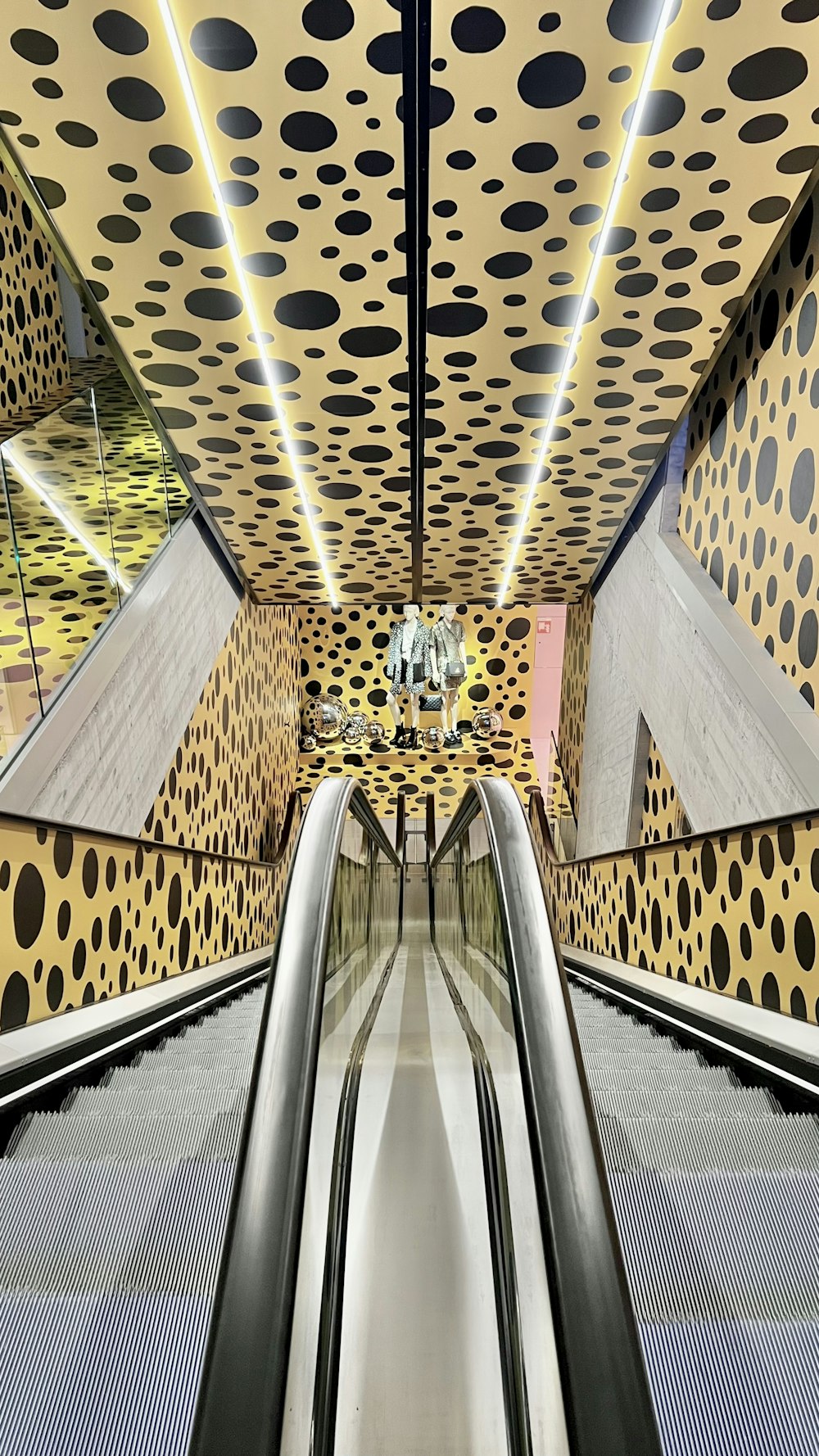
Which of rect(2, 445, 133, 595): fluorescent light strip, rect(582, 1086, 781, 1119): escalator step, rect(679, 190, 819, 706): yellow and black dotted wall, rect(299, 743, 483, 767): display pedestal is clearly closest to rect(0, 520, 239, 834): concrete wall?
→ rect(2, 445, 133, 595): fluorescent light strip

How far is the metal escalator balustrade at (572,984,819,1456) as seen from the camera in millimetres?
1390

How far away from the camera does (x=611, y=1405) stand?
0.99 meters

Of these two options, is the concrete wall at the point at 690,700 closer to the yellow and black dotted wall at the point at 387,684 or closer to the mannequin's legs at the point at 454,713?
the mannequin's legs at the point at 454,713

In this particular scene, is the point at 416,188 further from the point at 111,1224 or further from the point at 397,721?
the point at 397,721

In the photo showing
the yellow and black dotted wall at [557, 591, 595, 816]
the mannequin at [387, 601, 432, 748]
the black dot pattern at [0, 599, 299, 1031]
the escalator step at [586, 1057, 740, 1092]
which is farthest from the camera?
the mannequin at [387, 601, 432, 748]

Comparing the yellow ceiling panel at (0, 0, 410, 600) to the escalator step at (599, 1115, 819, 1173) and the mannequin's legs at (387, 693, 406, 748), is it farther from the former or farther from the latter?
the mannequin's legs at (387, 693, 406, 748)

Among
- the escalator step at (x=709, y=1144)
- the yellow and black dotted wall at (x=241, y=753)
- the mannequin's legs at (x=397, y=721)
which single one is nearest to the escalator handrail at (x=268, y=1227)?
the escalator step at (x=709, y=1144)

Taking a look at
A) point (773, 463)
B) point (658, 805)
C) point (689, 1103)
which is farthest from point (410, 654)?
point (689, 1103)

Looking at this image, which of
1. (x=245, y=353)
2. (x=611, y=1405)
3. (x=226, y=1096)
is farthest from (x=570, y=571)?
(x=611, y=1405)

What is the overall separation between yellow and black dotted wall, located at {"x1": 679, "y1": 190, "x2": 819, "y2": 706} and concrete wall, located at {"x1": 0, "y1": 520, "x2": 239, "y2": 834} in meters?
3.68

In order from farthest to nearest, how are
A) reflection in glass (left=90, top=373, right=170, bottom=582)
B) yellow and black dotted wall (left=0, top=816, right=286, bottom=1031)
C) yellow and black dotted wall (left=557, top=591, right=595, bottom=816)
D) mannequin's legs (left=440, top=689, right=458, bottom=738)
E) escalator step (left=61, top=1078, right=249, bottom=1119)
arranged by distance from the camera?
mannequin's legs (left=440, top=689, right=458, bottom=738) → yellow and black dotted wall (left=557, top=591, right=595, bottom=816) → reflection in glass (left=90, top=373, right=170, bottom=582) → yellow and black dotted wall (left=0, top=816, right=286, bottom=1031) → escalator step (left=61, top=1078, right=249, bottom=1119)

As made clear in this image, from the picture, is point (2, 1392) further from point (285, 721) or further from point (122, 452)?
point (285, 721)

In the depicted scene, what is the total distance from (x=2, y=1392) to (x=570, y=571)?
29.0 feet

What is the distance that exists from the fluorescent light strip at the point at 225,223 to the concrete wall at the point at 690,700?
2761mm
